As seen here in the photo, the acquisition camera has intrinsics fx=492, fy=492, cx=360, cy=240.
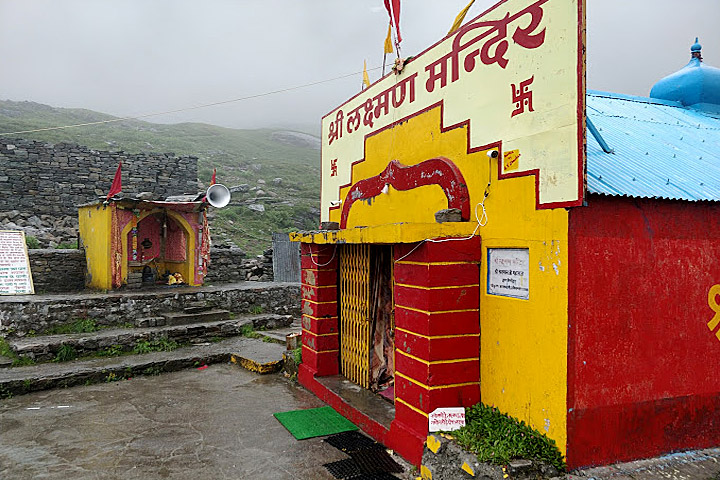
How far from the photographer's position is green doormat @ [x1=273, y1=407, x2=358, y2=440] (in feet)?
20.1

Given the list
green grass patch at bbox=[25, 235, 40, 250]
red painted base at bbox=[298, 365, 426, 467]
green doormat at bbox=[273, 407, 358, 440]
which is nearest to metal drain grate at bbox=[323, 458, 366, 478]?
red painted base at bbox=[298, 365, 426, 467]

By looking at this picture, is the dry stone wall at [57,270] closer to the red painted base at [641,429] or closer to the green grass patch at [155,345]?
the green grass patch at [155,345]

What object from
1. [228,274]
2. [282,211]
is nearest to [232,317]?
[228,274]

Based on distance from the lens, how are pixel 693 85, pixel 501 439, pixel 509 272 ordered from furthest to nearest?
pixel 693 85, pixel 509 272, pixel 501 439

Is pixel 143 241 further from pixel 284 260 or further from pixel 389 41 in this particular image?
pixel 389 41

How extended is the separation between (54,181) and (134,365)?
11.4m

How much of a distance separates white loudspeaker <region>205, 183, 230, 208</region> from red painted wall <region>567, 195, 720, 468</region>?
9.62 meters

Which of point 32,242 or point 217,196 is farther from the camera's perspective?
point 32,242

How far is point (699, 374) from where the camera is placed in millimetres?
4555

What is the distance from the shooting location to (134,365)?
29.5ft

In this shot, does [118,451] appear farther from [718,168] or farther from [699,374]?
[718,168]

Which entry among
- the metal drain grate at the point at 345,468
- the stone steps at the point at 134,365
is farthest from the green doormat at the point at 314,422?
the stone steps at the point at 134,365

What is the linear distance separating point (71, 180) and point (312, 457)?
53.1 feet

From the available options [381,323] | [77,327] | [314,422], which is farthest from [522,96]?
[77,327]
